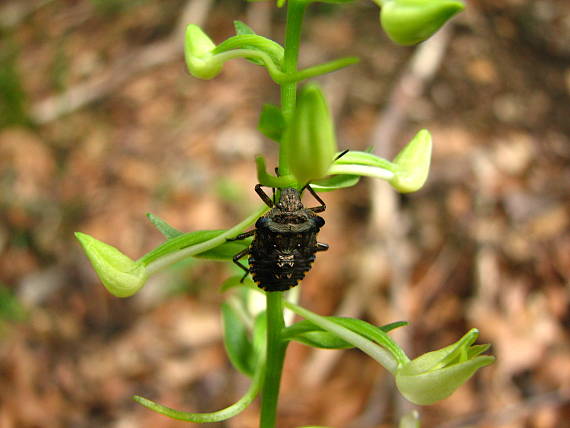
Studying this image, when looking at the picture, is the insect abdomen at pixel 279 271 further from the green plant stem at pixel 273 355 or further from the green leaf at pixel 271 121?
the green leaf at pixel 271 121

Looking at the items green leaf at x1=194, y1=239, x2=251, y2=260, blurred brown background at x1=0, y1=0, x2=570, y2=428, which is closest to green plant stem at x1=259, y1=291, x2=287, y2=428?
green leaf at x1=194, y1=239, x2=251, y2=260

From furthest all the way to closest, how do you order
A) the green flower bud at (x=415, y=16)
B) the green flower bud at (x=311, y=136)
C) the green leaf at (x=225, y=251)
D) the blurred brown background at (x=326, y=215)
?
the blurred brown background at (x=326, y=215) → the green leaf at (x=225, y=251) → the green flower bud at (x=415, y=16) → the green flower bud at (x=311, y=136)

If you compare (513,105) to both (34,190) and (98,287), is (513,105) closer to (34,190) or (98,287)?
(98,287)

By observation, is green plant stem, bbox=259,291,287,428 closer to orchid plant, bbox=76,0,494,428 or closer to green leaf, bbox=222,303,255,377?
orchid plant, bbox=76,0,494,428

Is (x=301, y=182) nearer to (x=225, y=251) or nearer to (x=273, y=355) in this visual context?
(x=225, y=251)

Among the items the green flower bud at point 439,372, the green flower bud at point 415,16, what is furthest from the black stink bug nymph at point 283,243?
the green flower bud at point 415,16

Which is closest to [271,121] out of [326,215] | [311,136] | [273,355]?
[311,136]
